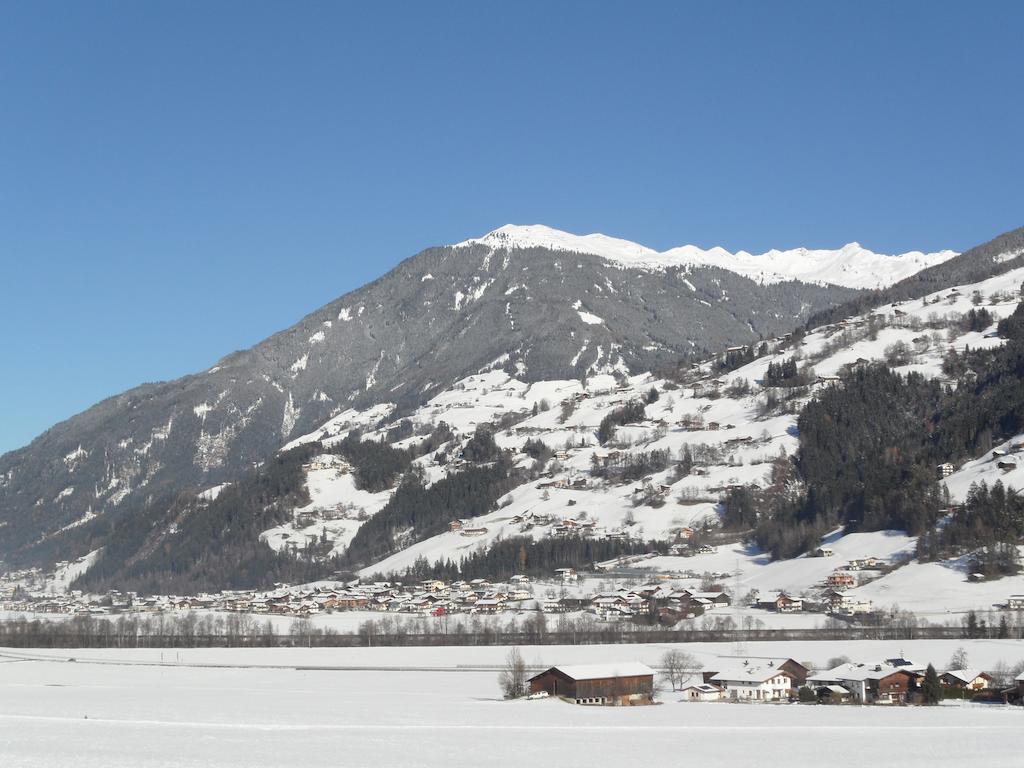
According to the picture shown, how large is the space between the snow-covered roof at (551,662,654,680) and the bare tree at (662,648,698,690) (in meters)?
6.01

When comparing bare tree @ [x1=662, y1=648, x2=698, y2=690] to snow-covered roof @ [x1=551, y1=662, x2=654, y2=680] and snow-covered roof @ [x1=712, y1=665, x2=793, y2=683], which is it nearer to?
snow-covered roof @ [x1=712, y1=665, x2=793, y2=683]

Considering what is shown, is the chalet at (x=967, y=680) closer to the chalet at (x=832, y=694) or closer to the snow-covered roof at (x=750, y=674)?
the chalet at (x=832, y=694)

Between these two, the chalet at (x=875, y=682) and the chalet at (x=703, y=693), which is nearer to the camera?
the chalet at (x=875, y=682)

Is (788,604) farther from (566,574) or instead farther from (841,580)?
(566,574)

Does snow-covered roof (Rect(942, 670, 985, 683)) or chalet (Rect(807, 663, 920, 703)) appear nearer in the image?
chalet (Rect(807, 663, 920, 703))

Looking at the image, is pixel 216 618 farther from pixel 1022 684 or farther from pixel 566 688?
pixel 1022 684

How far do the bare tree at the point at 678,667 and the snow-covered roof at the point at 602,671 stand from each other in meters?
6.01

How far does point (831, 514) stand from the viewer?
A: 192875mm

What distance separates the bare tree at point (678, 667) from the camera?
308 feet

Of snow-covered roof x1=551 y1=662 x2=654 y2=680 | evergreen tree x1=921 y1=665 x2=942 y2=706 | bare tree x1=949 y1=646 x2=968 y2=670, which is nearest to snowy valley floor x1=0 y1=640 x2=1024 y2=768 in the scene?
bare tree x1=949 y1=646 x2=968 y2=670

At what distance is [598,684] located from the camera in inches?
3290

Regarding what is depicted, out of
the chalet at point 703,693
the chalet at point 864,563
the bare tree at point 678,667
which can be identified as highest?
the chalet at point 864,563

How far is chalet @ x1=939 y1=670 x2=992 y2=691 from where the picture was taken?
82.9m

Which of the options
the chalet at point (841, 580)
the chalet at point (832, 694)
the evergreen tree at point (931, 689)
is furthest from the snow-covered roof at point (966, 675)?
the chalet at point (841, 580)
